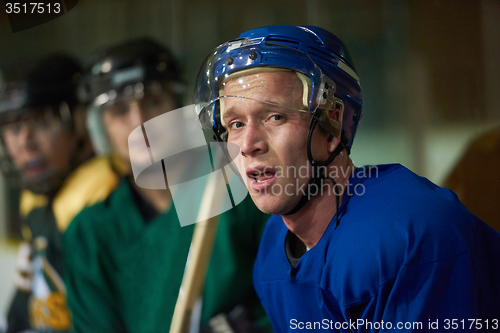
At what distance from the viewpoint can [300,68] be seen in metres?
1.09

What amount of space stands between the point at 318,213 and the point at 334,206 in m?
0.05

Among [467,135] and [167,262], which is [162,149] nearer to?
[167,262]

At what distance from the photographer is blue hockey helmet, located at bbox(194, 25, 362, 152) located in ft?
3.62

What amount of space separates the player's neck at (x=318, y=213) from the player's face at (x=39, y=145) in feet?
4.19

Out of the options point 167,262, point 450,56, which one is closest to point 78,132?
point 167,262

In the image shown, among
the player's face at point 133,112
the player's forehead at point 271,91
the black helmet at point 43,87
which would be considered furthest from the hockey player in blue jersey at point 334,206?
the black helmet at point 43,87

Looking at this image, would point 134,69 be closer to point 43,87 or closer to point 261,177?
point 43,87

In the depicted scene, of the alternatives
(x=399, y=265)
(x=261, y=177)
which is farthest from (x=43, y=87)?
(x=399, y=265)

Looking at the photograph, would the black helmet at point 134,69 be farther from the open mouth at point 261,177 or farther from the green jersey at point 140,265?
the open mouth at point 261,177

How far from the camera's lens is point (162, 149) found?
160cm

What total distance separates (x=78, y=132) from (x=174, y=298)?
86 centimetres

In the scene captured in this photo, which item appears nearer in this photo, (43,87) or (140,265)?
(140,265)

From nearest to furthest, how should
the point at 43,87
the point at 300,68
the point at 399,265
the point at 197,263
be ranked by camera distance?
the point at 399,265 < the point at 300,68 < the point at 197,263 < the point at 43,87

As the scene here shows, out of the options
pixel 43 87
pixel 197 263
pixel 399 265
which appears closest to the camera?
pixel 399 265
